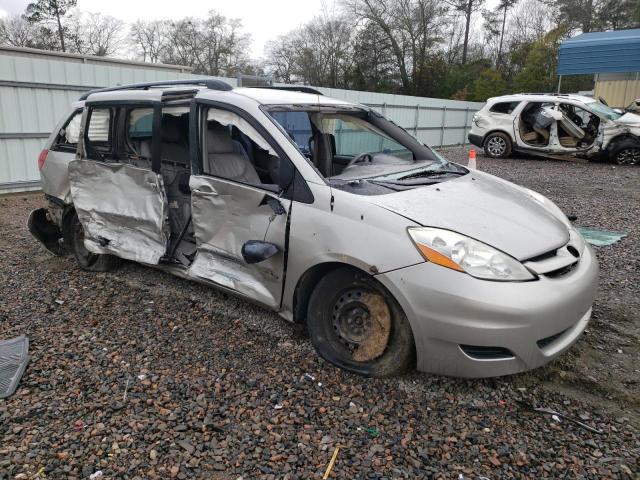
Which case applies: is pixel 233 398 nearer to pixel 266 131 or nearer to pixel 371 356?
pixel 371 356

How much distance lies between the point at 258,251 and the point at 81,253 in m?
2.63

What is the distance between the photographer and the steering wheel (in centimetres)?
389

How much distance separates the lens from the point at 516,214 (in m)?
3.11

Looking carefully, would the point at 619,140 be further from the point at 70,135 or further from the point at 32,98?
the point at 32,98

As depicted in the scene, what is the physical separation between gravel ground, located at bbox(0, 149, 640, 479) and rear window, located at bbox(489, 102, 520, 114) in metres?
10.3

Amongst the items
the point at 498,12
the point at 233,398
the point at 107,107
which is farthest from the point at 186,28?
the point at 233,398

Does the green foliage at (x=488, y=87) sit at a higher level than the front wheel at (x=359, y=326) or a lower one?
higher

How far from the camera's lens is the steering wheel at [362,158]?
389 cm

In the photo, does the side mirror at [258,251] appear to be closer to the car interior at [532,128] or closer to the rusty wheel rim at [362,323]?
the rusty wheel rim at [362,323]

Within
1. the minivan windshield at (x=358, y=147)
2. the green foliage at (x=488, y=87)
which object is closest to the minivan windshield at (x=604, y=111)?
the minivan windshield at (x=358, y=147)

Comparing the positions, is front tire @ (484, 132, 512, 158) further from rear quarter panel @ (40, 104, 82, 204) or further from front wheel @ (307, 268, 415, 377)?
front wheel @ (307, 268, 415, 377)

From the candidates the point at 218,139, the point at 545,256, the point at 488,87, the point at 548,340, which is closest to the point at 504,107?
the point at 218,139

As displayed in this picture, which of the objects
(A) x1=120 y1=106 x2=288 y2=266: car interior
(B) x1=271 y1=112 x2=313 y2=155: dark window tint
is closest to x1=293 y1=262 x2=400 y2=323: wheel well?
(A) x1=120 y1=106 x2=288 y2=266: car interior

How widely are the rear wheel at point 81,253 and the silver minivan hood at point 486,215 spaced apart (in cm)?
307
